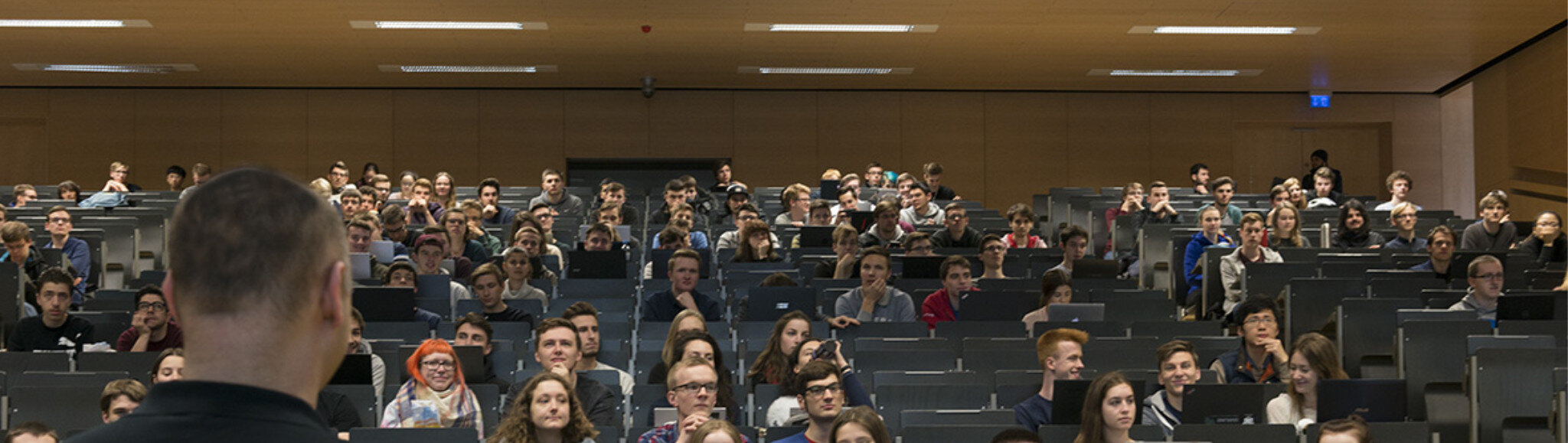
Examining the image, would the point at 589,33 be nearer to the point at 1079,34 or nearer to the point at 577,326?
the point at 1079,34

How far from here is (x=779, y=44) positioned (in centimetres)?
1689

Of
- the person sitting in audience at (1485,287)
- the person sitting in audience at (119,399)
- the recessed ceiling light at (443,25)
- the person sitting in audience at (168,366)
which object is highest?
the recessed ceiling light at (443,25)

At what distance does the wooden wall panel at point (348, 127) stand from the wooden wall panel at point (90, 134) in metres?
2.32

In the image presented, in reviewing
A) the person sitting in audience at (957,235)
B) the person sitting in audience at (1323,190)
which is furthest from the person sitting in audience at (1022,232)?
the person sitting in audience at (1323,190)

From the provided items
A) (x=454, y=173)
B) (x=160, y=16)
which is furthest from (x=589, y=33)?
(x=454, y=173)

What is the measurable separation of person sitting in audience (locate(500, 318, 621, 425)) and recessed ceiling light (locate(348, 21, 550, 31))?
371 inches

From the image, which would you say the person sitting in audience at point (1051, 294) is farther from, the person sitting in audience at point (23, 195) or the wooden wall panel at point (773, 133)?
the wooden wall panel at point (773, 133)

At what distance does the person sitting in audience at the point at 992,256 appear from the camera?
33.8ft

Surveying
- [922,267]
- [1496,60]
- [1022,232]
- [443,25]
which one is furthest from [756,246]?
[1496,60]

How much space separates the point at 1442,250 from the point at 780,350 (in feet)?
16.6

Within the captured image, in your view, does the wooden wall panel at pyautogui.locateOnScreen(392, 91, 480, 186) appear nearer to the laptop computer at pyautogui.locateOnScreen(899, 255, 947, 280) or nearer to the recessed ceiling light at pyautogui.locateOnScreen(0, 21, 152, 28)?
the recessed ceiling light at pyautogui.locateOnScreen(0, 21, 152, 28)

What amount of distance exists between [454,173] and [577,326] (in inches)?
578

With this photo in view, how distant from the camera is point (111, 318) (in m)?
8.09

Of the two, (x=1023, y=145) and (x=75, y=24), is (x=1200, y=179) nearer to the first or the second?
(x=1023, y=145)
